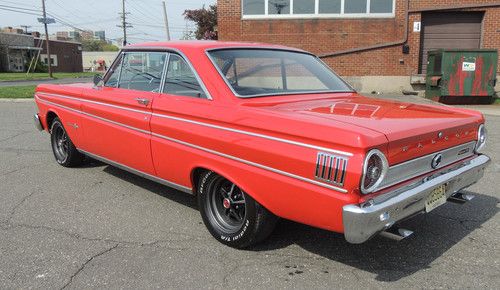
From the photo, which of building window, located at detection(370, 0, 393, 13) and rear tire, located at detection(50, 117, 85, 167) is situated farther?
building window, located at detection(370, 0, 393, 13)

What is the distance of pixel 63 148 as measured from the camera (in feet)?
20.1

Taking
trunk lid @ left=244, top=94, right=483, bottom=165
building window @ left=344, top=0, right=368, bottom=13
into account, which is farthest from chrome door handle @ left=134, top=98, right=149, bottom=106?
building window @ left=344, top=0, right=368, bottom=13

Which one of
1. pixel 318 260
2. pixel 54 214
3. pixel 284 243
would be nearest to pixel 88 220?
pixel 54 214

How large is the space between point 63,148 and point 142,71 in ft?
7.30

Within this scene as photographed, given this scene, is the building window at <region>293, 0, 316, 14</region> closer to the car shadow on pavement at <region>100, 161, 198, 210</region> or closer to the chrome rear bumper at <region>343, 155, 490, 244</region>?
the car shadow on pavement at <region>100, 161, 198, 210</region>

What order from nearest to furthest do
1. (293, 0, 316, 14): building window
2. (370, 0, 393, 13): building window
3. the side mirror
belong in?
the side mirror
(370, 0, 393, 13): building window
(293, 0, 316, 14): building window

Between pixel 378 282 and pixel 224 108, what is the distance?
5.30 feet

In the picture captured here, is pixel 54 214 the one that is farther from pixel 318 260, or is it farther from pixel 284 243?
pixel 318 260

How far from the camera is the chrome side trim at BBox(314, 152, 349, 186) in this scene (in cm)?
271

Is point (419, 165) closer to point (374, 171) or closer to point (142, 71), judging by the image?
point (374, 171)

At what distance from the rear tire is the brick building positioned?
11.5 metres

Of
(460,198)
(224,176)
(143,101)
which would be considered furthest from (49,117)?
(460,198)

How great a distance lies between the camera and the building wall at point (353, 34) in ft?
51.3

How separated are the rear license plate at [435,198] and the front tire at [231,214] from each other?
3.46 ft
